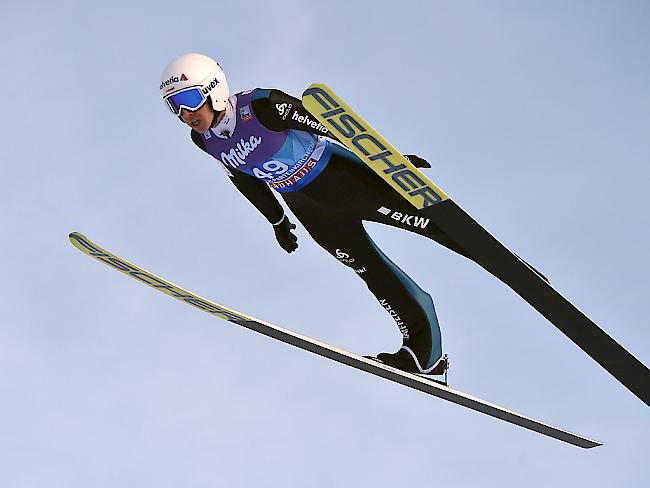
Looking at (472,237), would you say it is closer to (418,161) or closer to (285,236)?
A: (418,161)

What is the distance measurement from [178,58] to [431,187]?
1.50 metres

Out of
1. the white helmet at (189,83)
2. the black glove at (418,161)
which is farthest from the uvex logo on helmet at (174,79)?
the black glove at (418,161)

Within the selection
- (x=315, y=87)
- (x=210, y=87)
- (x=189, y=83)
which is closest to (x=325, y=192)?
(x=210, y=87)

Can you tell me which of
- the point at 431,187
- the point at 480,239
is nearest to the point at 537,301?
the point at 480,239

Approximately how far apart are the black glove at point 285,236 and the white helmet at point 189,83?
1091 mm

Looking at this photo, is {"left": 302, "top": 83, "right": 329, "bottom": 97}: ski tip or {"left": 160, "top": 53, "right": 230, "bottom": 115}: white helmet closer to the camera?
{"left": 302, "top": 83, "right": 329, "bottom": 97}: ski tip

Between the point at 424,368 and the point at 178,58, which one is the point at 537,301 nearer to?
the point at 424,368

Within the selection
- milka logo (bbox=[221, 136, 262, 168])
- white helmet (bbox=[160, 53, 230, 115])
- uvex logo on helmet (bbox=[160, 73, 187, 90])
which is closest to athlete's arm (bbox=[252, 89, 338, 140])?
milka logo (bbox=[221, 136, 262, 168])

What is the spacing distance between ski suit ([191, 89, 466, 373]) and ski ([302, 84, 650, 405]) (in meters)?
0.28

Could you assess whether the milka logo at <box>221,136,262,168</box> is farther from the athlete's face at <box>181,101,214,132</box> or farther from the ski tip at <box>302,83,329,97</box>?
the ski tip at <box>302,83,329,97</box>

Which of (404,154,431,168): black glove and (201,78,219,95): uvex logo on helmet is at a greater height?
(404,154,431,168): black glove

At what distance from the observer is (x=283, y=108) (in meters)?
5.38

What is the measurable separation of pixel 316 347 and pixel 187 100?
71.0 inches

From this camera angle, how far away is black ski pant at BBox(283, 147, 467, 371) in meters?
5.75
